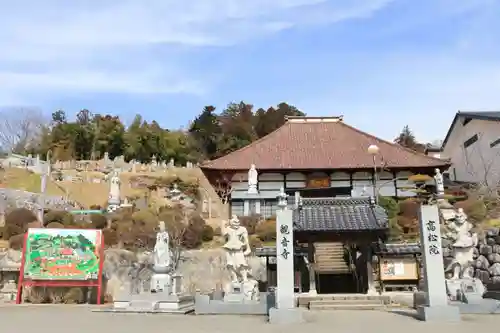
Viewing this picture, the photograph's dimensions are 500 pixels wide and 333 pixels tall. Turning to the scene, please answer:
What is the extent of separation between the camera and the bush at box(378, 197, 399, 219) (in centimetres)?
2603

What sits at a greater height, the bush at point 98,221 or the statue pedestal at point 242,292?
the bush at point 98,221

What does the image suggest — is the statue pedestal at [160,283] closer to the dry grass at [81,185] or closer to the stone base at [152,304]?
the stone base at [152,304]

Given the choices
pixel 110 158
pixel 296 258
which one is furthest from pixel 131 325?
pixel 110 158

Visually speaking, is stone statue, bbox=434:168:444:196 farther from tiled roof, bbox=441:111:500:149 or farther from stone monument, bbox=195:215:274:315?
stone monument, bbox=195:215:274:315

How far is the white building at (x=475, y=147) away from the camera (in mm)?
30138

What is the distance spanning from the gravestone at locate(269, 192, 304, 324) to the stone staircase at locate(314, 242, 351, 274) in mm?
8774

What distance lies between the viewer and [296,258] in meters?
18.4

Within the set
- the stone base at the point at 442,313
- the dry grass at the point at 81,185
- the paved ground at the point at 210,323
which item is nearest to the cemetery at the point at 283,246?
the stone base at the point at 442,313

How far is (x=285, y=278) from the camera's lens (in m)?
10.8

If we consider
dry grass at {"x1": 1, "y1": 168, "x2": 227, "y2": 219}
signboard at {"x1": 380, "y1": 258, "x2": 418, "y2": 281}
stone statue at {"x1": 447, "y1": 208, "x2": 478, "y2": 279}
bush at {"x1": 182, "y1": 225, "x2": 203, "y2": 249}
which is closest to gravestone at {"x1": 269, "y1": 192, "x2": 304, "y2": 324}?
stone statue at {"x1": 447, "y1": 208, "x2": 478, "y2": 279}

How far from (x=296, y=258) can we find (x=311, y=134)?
18.1 meters

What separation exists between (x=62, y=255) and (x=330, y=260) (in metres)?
11.7

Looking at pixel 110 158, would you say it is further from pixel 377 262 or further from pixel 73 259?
pixel 377 262

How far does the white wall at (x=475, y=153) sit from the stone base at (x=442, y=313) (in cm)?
2247
